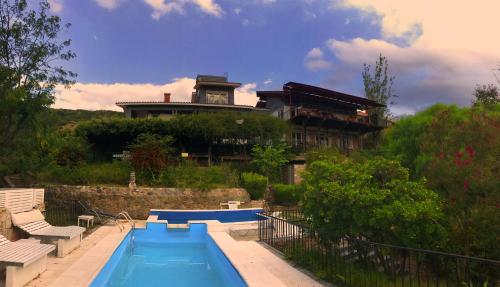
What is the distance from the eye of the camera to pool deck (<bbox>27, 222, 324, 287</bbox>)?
294 inches

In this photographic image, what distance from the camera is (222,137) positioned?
93.1ft

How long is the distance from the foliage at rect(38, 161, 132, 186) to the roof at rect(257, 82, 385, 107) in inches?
755

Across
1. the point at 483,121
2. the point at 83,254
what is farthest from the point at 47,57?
the point at 483,121

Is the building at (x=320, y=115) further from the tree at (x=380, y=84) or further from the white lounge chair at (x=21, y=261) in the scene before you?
the white lounge chair at (x=21, y=261)

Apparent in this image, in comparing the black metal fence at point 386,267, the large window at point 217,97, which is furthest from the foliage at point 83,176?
the large window at point 217,97

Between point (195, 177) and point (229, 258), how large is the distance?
12299 millimetres

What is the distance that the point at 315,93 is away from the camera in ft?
122

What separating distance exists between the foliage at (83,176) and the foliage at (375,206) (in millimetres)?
15517

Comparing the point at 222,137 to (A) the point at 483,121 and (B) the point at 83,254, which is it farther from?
(A) the point at 483,121

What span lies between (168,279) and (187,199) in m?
10.7

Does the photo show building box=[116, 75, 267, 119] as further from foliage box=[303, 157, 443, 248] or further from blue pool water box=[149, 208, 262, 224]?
foliage box=[303, 157, 443, 248]

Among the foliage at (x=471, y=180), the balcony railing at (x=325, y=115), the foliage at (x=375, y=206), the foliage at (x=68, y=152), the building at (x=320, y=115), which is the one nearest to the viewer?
the foliage at (x=375, y=206)

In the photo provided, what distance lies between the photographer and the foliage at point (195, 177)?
21.0 metres

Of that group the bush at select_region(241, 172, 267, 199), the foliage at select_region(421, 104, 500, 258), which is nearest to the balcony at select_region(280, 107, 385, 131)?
the bush at select_region(241, 172, 267, 199)
